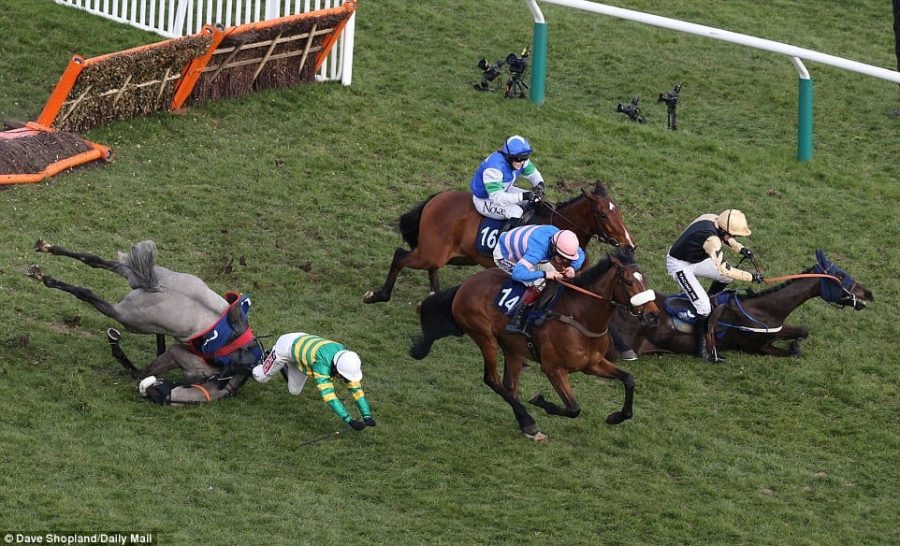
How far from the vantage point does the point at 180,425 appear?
10.0 metres

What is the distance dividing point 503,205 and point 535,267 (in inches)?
64.3

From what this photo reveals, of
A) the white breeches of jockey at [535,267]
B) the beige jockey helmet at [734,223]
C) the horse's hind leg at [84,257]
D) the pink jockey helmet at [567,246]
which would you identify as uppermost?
the pink jockey helmet at [567,246]

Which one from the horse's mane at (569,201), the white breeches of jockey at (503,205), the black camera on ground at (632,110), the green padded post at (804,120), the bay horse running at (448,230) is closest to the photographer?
the horse's mane at (569,201)

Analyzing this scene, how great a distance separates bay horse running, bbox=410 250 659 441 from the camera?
9883 mm

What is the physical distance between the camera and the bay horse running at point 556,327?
32.4 feet

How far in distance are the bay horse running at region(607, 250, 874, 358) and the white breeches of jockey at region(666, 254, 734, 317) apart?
138 mm

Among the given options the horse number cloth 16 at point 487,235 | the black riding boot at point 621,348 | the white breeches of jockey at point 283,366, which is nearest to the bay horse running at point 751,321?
the black riding boot at point 621,348

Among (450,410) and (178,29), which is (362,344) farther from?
(178,29)

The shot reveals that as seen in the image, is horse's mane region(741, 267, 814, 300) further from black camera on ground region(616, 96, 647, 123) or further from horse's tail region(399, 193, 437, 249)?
black camera on ground region(616, 96, 647, 123)

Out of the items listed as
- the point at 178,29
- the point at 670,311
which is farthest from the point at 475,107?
the point at 670,311

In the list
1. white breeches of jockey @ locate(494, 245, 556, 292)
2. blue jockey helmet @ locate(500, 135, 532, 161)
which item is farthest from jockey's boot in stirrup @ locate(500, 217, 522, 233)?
white breeches of jockey @ locate(494, 245, 556, 292)

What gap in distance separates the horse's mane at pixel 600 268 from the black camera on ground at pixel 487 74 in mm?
7076

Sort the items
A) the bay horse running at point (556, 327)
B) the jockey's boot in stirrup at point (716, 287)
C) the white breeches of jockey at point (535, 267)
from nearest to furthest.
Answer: the bay horse running at point (556, 327) < the white breeches of jockey at point (535, 267) < the jockey's boot in stirrup at point (716, 287)

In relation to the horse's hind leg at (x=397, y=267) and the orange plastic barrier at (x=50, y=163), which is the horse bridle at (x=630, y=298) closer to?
the horse's hind leg at (x=397, y=267)
